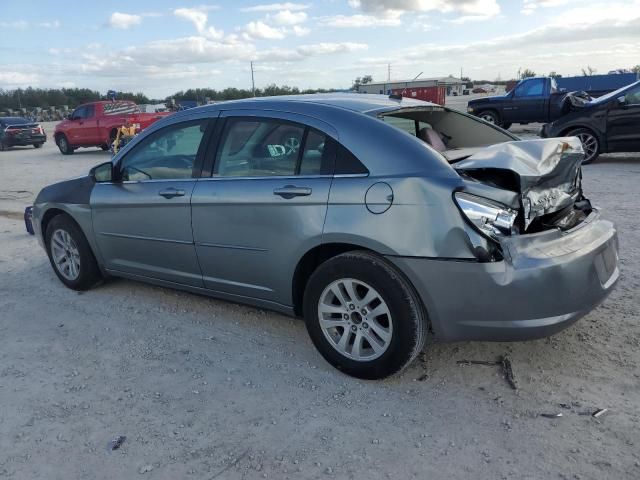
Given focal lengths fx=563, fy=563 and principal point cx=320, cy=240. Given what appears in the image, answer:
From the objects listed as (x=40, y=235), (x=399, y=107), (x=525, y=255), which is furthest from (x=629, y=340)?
(x=40, y=235)

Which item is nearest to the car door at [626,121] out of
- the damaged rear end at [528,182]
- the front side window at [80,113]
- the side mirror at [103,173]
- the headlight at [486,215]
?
the damaged rear end at [528,182]

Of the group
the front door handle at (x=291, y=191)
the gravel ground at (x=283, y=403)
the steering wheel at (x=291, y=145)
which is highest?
the steering wheel at (x=291, y=145)

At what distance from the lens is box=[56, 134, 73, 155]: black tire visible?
809 inches

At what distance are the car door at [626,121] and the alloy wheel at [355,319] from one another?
9.37 m

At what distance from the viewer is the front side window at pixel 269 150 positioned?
136 inches

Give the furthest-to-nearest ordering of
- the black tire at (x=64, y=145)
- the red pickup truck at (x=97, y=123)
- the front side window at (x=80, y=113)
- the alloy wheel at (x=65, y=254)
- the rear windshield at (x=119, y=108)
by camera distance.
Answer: the black tire at (x=64, y=145), the front side window at (x=80, y=113), the rear windshield at (x=119, y=108), the red pickup truck at (x=97, y=123), the alloy wheel at (x=65, y=254)

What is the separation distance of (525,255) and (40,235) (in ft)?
14.8

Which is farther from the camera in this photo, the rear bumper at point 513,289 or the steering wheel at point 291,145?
the steering wheel at point 291,145

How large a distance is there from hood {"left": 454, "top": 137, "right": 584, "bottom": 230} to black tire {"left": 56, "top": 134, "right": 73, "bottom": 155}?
20156mm

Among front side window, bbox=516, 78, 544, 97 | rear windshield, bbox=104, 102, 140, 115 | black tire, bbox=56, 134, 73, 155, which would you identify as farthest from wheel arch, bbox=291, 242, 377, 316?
black tire, bbox=56, 134, 73, 155

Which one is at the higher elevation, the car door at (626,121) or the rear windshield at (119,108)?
the rear windshield at (119,108)

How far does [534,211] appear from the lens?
319cm

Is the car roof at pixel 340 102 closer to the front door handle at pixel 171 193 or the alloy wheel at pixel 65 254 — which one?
the front door handle at pixel 171 193

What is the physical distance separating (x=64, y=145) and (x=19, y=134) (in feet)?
17.7
